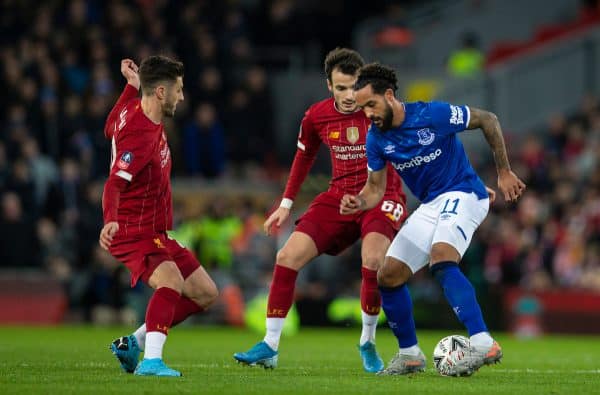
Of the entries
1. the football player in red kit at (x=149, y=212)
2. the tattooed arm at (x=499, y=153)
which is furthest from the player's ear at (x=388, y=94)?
the football player in red kit at (x=149, y=212)

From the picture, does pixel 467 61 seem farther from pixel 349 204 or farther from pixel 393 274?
pixel 349 204

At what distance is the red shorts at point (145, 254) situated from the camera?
9320 mm

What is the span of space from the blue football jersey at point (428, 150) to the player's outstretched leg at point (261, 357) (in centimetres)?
174

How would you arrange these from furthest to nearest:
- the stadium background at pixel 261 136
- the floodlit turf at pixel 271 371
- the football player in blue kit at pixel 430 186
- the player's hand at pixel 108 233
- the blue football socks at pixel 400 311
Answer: the stadium background at pixel 261 136, the blue football socks at pixel 400 311, the football player in blue kit at pixel 430 186, the player's hand at pixel 108 233, the floodlit turf at pixel 271 371

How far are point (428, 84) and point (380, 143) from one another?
16197 mm

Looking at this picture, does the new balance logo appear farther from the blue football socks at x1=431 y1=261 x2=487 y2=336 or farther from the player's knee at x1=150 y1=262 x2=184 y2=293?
the blue football socks at x1=431 y1=261 x2=487 y2=336

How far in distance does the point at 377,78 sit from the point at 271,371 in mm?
2403

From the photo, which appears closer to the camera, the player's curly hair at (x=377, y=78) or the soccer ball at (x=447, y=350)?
the soccer ball at (x=447, y=350)

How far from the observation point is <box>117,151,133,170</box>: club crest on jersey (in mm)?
9031

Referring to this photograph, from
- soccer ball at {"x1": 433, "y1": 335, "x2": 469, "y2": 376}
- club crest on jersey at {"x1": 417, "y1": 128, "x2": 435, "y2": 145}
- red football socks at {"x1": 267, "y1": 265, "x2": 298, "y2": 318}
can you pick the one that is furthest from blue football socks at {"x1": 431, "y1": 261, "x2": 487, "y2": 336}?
red football socks at {"x1": 267, "y1": 265, "x2": 298, "y2": 318}

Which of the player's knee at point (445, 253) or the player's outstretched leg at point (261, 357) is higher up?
the player's knee at point (445, 253)

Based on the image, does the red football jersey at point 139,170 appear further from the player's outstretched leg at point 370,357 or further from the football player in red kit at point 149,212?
the player's outstretched leg at point 370,357

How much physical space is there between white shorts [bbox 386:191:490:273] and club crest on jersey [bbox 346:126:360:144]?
A: 1.21 metres

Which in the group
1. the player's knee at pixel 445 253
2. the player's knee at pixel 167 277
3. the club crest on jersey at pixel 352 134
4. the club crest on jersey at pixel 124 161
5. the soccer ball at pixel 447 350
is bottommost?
the soccer ball at pixel 447 350
